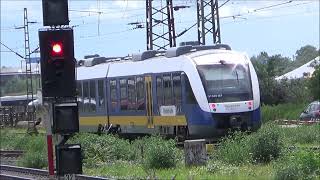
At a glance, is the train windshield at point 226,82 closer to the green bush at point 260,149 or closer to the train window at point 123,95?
the train window at point 123,95

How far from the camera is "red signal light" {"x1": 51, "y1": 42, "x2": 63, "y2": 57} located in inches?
474

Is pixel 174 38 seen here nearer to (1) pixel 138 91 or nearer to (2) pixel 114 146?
(1) pixel 138 91

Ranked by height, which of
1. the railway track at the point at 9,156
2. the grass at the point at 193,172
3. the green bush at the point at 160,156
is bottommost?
the railway track at the point at 9,156

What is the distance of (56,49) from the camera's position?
1205 cm

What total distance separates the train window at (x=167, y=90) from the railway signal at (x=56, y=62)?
1388 cm

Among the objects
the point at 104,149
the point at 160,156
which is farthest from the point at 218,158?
the point at 104,149

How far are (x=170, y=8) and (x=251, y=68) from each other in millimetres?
20203

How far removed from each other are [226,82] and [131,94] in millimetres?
Answer: 4930

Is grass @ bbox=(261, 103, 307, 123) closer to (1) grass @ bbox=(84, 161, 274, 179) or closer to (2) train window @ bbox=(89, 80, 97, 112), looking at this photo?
(2) train window @ bbox=(89, 80, 97, 112)

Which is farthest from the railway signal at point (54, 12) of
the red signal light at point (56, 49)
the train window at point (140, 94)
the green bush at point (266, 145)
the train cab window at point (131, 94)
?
the train cab window at point (131, 94)

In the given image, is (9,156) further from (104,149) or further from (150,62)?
(104,149)

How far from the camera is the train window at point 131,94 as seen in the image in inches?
1118

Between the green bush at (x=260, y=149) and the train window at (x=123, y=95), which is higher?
the train window at (x=123, y=95)

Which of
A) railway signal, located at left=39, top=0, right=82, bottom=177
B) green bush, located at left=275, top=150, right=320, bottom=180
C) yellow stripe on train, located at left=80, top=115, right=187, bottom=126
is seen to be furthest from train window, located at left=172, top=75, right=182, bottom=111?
railway signal, located at left=39, top=0, right=82, bottom=177
